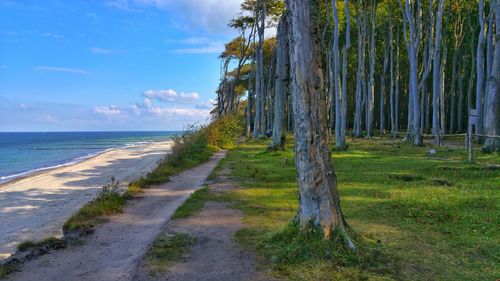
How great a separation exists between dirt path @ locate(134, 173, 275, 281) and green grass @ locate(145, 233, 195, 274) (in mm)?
92

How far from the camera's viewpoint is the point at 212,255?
622 cm

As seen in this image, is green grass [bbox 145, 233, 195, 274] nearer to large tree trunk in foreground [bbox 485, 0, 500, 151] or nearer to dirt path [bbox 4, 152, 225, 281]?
dirt path [bbox 4, 152, 225, 281]

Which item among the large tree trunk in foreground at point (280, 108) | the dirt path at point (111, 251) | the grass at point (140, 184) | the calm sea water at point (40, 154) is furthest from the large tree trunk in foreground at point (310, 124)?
the calm sea water at point (40, 154)

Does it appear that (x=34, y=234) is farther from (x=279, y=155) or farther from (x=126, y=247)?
(x=279, y=155)

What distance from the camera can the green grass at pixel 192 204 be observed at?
29.5 feet

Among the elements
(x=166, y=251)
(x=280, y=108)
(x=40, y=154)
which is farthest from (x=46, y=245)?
(x=40, y=154)

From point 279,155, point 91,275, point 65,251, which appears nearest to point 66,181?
point 279,155

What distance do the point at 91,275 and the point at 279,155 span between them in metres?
16.7

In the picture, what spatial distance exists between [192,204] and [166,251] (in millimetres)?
3637

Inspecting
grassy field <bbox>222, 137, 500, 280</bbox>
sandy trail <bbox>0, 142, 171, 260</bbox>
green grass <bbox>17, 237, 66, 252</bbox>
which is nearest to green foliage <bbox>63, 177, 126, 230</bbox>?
sandy trail <bbox>0, 142, 171, 260</bbox>

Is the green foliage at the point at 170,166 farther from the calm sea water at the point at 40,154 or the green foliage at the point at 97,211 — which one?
the calm sea water at the point at 40,154

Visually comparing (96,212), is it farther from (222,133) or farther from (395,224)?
(222,133)

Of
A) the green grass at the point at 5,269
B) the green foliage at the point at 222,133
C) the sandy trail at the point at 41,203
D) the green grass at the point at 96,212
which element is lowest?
the sandy trail at the point at 41,203

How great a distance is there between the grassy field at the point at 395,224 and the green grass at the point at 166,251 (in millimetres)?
887
